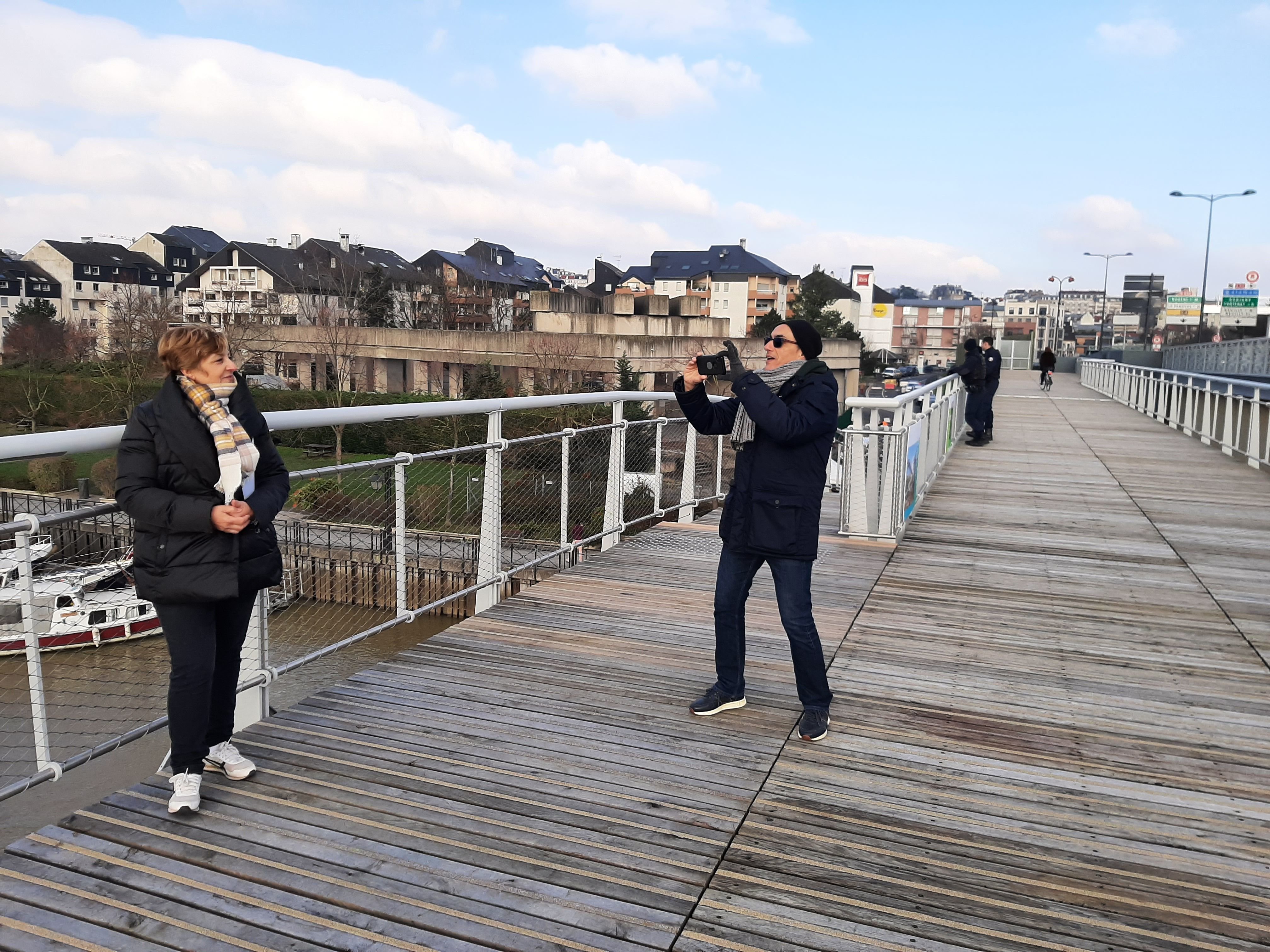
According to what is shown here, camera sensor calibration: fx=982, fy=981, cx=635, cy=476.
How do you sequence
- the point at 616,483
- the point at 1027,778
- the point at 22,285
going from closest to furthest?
the point at 1027,778, the point at 616,483, the point at 22,285

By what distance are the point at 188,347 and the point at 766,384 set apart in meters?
2.01

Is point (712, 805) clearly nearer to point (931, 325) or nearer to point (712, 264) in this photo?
point (712, 264)

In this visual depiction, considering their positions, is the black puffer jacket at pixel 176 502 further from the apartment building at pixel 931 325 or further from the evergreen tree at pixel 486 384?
the apartment building at pixel 931 325

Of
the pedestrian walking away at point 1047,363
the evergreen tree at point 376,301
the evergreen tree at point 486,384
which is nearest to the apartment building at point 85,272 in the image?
the evergreen tree at point 376,301

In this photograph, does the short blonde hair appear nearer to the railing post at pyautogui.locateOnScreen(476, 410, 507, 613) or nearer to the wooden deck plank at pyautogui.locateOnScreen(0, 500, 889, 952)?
the wooden deck plank at pyautogui.locateOnScreen(0, 500, 889, 952)

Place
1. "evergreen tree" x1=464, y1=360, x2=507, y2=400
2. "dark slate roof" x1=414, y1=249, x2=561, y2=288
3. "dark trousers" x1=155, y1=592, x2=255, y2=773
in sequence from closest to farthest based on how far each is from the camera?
"dark trousers" x1=155, y1=592, x2=255, y2=773 → "evergreen tree" x1=464, y1=360, x2=507, y2=400 → "dark slate roof" x1=414, y1=249, x2=561, y2=288

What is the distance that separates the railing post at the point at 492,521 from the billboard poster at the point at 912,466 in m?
4.11

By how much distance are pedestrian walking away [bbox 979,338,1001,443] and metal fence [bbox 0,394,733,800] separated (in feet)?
20.2

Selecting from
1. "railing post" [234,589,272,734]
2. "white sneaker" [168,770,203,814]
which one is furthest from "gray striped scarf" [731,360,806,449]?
"white sneaker" [168,770,203,814]

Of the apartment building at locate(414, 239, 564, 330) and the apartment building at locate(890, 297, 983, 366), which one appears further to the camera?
the apartment building at locate(890, 297, 983, 366)

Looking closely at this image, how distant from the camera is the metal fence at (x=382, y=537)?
3150 millimetres

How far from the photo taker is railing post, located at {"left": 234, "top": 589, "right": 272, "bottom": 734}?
3.85 m

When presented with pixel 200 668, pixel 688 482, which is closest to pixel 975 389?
pixel 688 482

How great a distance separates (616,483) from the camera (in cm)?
779
